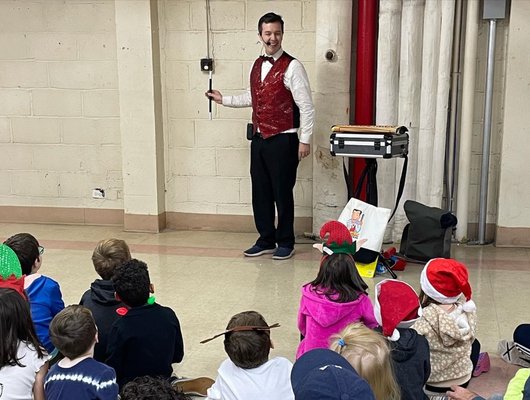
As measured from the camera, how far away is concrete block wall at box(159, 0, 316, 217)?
554 cm

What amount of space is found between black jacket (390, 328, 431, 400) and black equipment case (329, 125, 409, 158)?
2.30 metres

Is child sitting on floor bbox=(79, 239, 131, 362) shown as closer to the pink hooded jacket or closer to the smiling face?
the pink hooded jacket

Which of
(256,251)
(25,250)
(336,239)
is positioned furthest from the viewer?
(256,251)

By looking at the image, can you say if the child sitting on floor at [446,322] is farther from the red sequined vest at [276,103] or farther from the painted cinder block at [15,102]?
the painted cinder block at [15,102]

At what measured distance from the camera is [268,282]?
4.46 metres

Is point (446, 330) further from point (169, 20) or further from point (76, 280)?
point (169, 20)

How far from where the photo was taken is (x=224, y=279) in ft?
14.9

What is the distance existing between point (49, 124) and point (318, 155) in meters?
2.33

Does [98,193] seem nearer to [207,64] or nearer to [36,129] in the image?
[36,129]

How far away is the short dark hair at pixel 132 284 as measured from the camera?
8.50ft

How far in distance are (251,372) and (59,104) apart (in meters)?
4.31

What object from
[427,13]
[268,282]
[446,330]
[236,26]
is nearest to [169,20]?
[236,26]

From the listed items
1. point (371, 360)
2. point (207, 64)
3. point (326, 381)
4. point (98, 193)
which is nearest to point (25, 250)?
point (371, 360)

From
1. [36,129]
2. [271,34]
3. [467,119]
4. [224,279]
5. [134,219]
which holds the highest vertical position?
[271,34]
